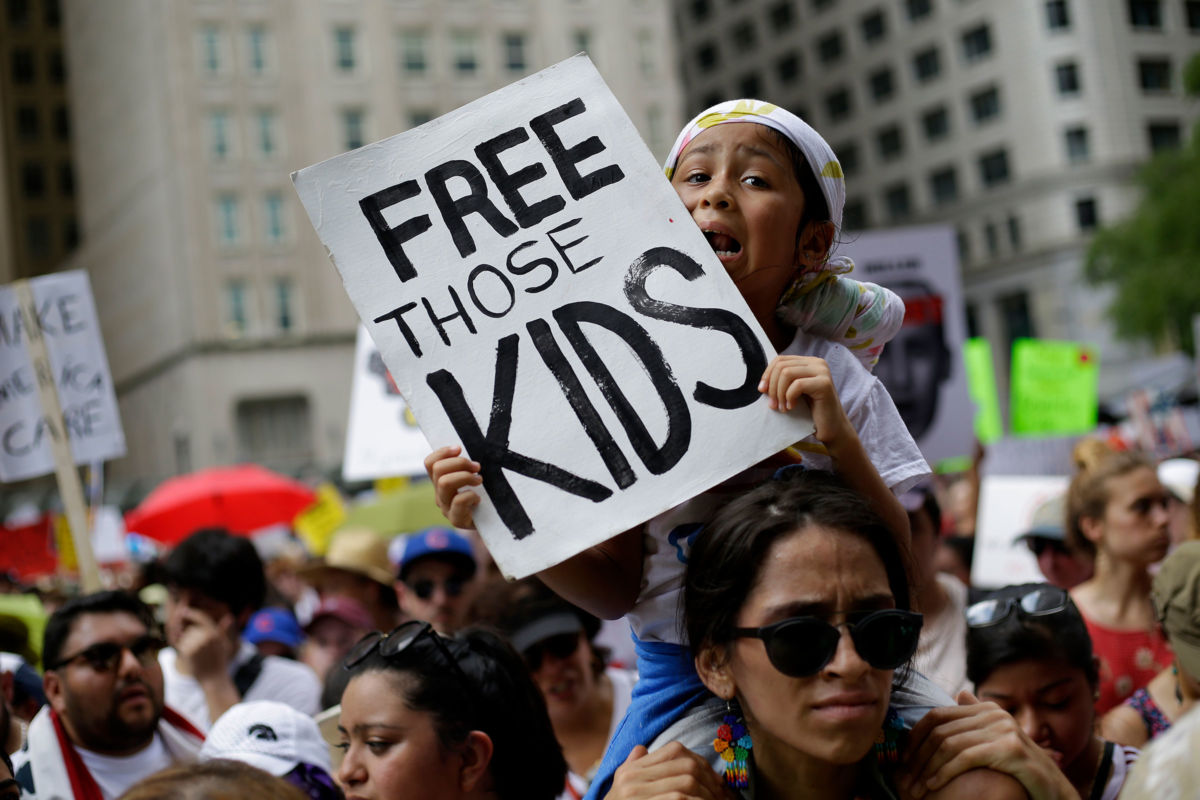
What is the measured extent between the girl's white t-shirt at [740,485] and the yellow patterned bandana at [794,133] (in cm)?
34

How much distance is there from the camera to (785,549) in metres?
2.24

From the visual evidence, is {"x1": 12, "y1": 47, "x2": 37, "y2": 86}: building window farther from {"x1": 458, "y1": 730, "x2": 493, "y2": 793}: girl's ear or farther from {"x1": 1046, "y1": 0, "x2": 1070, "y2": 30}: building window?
{"x1": 458, "y1": 730, "x2": 493, "y2": 793}: girl's ear

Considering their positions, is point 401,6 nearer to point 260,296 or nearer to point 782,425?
point 260,296

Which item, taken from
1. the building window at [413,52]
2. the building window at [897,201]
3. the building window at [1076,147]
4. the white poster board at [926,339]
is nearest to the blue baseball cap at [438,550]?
the white poster board at [926,339]

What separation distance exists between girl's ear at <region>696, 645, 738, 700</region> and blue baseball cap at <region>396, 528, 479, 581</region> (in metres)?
3.98

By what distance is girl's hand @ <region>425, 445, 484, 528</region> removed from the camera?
2475 mm

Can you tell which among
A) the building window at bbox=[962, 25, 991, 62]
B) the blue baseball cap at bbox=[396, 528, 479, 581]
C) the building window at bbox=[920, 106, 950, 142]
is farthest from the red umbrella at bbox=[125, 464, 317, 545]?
the building window at bbox=[920, 106, 950, 142]

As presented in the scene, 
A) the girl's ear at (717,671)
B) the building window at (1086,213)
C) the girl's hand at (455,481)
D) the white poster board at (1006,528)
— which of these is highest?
the girl's hand at (455,481)

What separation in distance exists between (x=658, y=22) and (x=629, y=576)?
51220 mm

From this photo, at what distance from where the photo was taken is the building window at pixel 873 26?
63188 mm

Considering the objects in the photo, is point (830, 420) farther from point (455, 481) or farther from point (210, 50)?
point (210, 50)

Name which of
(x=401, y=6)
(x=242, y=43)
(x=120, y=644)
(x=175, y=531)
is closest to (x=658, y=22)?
(x=401, y=6)

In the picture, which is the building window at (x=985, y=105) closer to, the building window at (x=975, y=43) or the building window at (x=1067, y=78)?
the building window at (x=975, y=43)

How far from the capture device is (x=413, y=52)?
163ft
